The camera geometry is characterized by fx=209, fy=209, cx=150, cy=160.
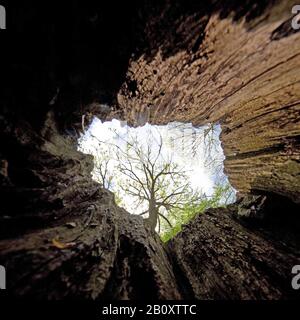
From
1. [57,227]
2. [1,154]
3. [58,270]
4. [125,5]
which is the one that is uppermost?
[125,5]

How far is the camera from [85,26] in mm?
2498

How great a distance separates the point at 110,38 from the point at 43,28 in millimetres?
778

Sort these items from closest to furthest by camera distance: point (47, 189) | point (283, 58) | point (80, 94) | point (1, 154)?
1. point (1, 154)
2. point (283, 58)
3. point (47, 189)
4. point (80, 94)

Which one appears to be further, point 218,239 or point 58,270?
point 218,239

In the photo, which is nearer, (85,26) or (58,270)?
(58,270)

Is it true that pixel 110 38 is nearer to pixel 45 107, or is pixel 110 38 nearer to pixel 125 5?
pixel 125 5

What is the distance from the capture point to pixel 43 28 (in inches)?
94.0

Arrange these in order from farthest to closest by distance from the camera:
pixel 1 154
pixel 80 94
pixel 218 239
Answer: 1. pixel 218 239
2. pixel 80 94
3. pixel 1 154

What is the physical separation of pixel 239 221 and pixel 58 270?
14.5 feet
